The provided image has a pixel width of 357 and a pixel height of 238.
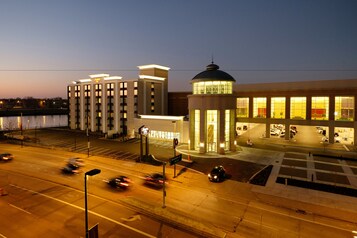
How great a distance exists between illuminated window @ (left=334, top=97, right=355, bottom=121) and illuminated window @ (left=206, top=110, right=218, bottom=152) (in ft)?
103

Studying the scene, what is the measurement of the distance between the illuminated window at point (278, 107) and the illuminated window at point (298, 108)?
2.24 metres

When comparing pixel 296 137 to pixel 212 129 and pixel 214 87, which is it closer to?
pixel 212 129

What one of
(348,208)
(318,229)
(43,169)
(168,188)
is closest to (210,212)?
(168,188)

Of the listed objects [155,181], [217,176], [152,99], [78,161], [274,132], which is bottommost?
[78,161]

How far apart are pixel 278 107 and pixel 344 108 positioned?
1453 centimetres

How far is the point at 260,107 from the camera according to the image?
62781 millimetres

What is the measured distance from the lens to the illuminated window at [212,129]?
4403 cm

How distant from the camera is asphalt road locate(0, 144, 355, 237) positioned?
17672 millimetres

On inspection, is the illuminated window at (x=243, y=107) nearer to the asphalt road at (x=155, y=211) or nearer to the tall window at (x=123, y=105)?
the tall window at (x=123, y=105)

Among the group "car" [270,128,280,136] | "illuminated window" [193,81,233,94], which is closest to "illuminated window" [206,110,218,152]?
"illuminated window" [193,81,233,94]

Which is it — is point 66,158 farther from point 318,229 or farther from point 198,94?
point 318,229

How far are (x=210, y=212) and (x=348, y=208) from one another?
13634 millimetres

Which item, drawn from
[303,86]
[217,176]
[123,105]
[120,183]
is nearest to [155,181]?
[120,183]

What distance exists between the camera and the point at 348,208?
21.4 metres
